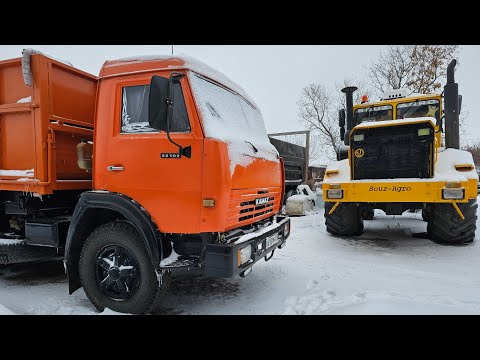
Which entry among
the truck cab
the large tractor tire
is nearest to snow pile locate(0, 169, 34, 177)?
the truck cab

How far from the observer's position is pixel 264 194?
3863 mm


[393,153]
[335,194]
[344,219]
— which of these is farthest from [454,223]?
[335,194]

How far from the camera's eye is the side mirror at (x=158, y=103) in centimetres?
281

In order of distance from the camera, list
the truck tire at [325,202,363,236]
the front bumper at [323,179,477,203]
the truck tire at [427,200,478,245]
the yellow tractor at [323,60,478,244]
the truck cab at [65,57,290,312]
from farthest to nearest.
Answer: the truck tire at [325,202,363,236] → the truck tire at [427,200,478,245] → the yellow tractor at [323,60,478,244] → the front bumper at [323,179,477,203] → the truck cab at [65,57,290,312]

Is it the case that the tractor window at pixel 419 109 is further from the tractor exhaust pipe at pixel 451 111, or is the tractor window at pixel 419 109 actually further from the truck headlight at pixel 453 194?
the truck headlight at pixel 453 194

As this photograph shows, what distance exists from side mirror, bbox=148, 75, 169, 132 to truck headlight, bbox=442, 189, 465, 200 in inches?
186

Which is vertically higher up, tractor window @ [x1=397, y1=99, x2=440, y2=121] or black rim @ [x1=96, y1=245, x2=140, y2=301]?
tractor window @ [x1=397, y1=99, x2=440, y2=121]

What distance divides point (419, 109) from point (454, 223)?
100 inches

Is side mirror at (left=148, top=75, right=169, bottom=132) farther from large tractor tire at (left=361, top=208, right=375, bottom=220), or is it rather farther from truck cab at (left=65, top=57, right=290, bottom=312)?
large tractor tire at (left=361, top=208, right=375, bottom=220)

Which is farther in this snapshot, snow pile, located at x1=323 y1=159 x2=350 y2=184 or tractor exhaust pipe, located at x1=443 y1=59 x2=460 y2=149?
snow pile, located at x1=323 y1=159 x2=350 y2=184

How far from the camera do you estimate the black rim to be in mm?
3229

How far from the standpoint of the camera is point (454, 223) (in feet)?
18.9
